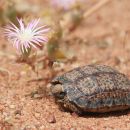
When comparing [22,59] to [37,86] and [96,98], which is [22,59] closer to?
[37,86]

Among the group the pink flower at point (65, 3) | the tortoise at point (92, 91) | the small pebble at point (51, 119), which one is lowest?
the small pebble at point (51, 119)

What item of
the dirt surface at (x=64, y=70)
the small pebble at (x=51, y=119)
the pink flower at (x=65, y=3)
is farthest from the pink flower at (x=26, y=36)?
the pink flower at (x=65, y=3)

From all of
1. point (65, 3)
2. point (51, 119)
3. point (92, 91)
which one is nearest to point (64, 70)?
point (92, 91)

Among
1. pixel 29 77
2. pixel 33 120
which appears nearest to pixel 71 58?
pixel 29 77

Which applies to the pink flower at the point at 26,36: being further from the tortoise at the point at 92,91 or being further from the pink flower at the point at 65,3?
the pink flower at the point at 65,3

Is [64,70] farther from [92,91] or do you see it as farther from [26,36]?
[92,91]

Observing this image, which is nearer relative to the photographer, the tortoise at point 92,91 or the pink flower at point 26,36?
the tortoise at point 92,91
